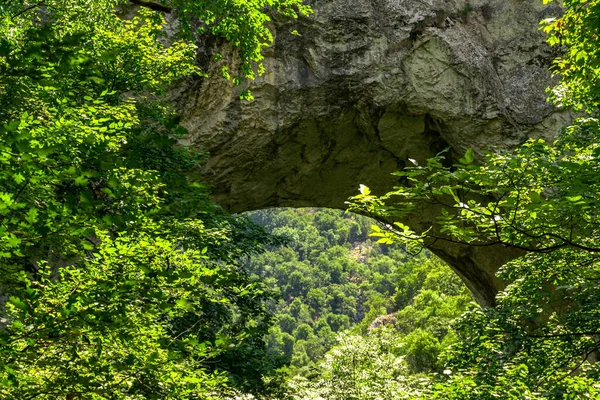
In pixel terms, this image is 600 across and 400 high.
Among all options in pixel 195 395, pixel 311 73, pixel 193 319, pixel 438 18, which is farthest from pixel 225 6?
pixel 438 18

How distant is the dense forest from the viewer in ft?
8.04

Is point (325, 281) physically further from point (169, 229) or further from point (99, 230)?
point (99, 230)

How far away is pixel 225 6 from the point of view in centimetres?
584

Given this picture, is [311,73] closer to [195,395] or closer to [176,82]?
[176,82]

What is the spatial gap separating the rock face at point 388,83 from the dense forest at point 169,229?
1.40 m

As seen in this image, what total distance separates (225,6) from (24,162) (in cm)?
421

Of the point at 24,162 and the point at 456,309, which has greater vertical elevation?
the point at 456,309

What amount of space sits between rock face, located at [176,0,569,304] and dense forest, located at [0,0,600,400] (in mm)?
1397

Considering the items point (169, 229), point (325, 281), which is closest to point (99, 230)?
point (169, 229)

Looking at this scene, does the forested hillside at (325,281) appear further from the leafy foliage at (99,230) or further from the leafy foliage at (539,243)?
the leafy foliage at (99,230)

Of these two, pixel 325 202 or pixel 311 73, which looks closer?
pixel 311 73

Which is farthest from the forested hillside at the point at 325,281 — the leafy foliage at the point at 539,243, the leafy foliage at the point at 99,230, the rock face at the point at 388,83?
the leafy foliage at the point at 99,230

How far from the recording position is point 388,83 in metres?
11.9

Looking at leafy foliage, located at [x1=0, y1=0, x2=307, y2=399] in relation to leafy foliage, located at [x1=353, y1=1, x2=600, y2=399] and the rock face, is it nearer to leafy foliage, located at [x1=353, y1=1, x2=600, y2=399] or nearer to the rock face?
leafy foliage, located at [x1=353, y1=1, x2=600, y2=399]
